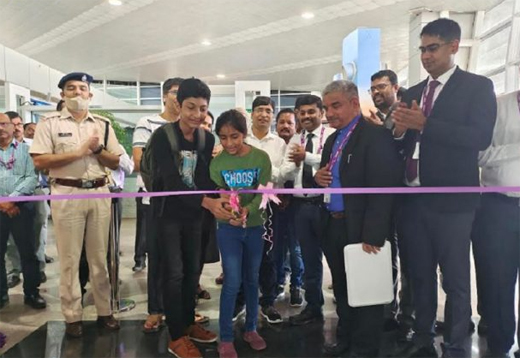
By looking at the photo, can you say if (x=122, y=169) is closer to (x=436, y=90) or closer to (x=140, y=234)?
(x=140, y=234)

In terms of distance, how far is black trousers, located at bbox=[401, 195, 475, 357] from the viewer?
6.40 feet

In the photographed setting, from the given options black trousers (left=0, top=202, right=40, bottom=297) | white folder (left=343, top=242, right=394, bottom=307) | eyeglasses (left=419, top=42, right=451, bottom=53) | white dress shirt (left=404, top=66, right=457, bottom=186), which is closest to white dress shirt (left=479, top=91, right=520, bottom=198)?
white dress shirt (left=404, top=66, right=457, bottom=186)

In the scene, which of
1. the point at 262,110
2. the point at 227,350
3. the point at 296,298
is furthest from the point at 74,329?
the point at 262,110

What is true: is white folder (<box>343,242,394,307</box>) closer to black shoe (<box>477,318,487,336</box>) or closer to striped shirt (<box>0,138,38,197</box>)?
black shoe (<box>477,318,487,336</box>)

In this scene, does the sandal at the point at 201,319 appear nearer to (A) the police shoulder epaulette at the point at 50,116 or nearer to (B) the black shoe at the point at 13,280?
(A) the police shoulder epaulette at the point at 50,116

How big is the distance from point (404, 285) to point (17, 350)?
2.50 meters

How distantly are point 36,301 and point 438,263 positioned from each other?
2.96 metres

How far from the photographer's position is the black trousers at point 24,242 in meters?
3.04

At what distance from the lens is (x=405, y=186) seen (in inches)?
84.7

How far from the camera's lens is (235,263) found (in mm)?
2125

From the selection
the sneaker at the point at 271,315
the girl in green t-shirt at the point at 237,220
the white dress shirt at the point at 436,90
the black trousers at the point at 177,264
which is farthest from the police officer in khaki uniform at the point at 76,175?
the white dress shirt at the point at 436,90

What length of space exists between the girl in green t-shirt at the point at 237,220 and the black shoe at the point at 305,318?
0.55 metres

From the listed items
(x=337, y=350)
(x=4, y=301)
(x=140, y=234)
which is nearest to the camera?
(x=337, y=350)

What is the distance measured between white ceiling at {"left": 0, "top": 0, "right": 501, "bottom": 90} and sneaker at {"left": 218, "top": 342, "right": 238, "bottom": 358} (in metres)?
2.37
